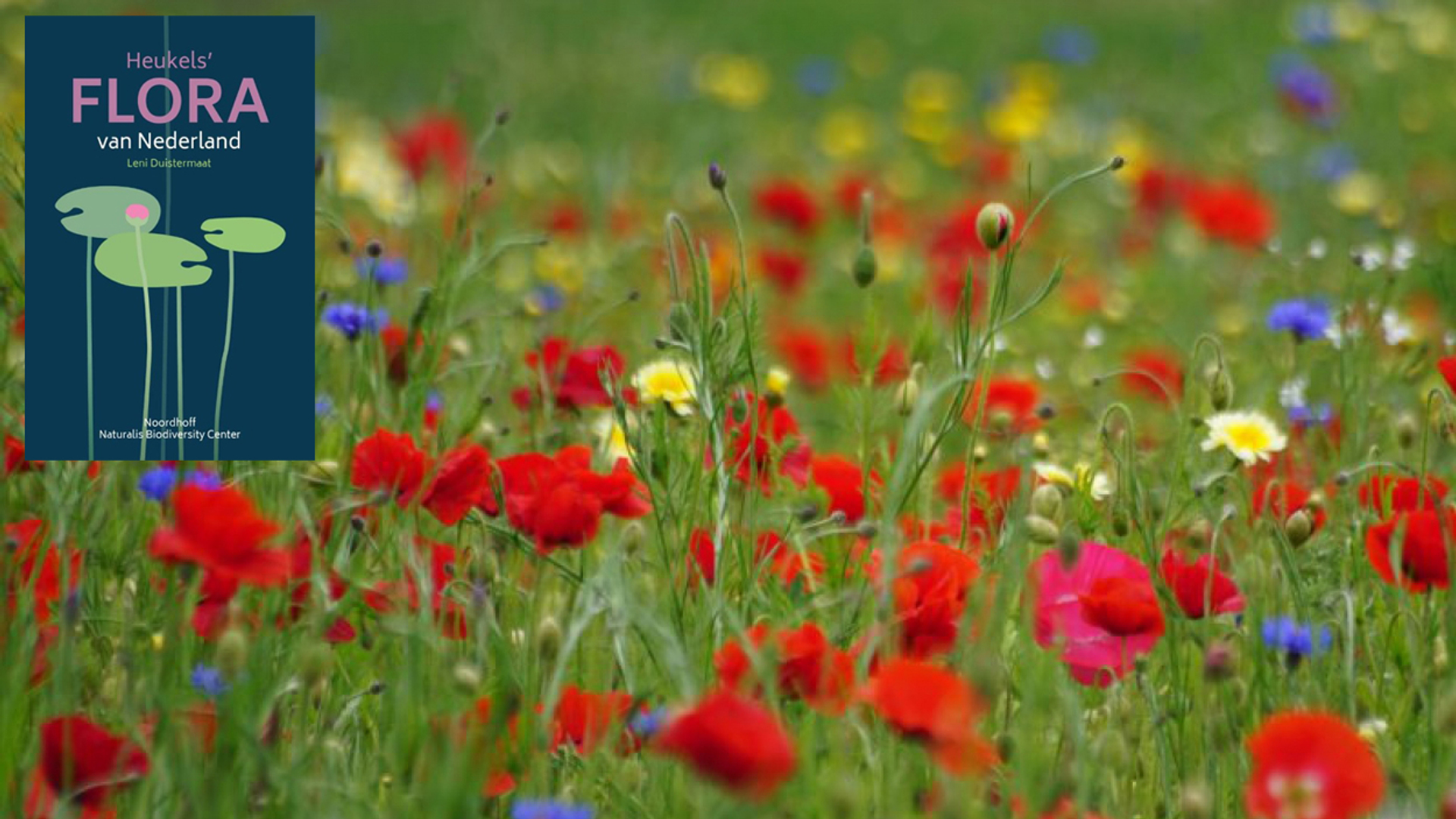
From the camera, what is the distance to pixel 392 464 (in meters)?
1.34

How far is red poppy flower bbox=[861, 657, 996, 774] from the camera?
96cm

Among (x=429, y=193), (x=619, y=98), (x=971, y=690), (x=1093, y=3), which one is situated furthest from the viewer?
(x=1093, y=3)

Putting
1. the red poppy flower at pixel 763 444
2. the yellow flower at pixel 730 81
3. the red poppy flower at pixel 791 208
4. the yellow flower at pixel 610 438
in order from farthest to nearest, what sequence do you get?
1. the yellow flower at pixel 730 81
2. the red poppy flower at pixel 791 208
3. the yellow flower at pixel 610 438
4. the red poppy flower at pixel 763 444

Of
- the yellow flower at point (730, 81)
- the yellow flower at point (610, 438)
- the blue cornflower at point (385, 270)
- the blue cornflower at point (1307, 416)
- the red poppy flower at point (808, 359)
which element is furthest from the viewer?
the yellow flower at point (730, 81)

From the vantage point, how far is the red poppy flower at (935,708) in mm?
962

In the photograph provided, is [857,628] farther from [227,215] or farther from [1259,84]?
[1259,84]

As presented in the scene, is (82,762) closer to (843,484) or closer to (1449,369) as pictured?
(843,484)

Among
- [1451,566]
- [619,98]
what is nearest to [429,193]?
[619,98]

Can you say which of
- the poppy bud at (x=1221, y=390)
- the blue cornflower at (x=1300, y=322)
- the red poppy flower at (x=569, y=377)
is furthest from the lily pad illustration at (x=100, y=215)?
the blue cornflower at (x=1300, y=322)

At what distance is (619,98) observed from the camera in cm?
508

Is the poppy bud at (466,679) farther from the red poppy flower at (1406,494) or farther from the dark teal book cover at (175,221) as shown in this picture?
the red poppy flower at (1406,494)

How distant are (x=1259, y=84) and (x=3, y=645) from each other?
211 inches

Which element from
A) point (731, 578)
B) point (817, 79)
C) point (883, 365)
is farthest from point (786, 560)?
point (817, 79)

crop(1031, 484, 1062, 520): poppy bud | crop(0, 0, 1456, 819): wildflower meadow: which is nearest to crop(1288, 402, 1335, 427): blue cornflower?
crop(0, 0, 1456, 819): wildflower meadow
